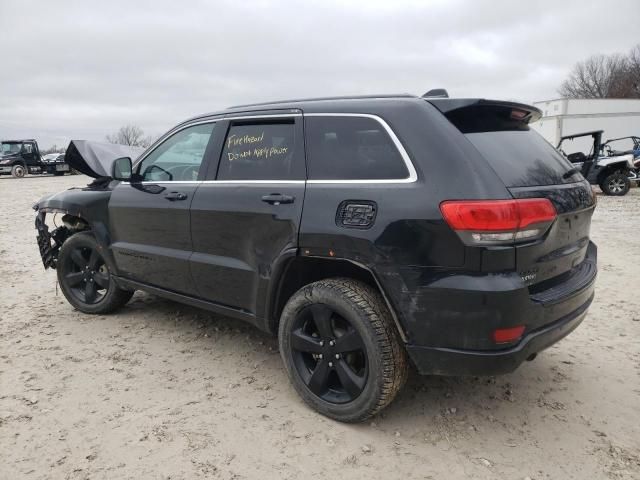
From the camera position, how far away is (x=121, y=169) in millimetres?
4074

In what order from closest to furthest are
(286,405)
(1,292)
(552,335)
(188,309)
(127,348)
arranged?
1. (552,335)
2. (286,405)
3. (127,348)
4. (188,309)
5. (1,292)

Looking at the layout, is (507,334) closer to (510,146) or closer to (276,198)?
(510,146)

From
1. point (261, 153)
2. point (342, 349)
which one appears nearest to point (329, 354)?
point (342, 349)

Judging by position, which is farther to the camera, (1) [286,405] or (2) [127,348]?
(2) [127,348]

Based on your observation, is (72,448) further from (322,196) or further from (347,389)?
(322,196)

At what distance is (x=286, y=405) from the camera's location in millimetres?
3074

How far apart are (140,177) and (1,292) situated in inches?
108

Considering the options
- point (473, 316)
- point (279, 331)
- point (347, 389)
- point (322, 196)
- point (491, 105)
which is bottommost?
point (347, 389)

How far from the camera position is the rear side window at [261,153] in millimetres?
3082

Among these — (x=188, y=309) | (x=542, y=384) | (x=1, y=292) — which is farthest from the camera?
(x=1, y=292)

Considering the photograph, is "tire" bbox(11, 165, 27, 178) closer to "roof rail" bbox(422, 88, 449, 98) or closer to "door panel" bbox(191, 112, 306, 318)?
"door panel" bbox(191, 112, 306, 318)

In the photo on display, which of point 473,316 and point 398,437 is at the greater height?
point 473,316

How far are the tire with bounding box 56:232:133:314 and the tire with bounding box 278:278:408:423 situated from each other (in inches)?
89.1

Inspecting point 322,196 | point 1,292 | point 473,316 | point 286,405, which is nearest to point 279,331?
point 286,405
